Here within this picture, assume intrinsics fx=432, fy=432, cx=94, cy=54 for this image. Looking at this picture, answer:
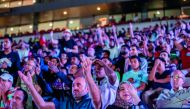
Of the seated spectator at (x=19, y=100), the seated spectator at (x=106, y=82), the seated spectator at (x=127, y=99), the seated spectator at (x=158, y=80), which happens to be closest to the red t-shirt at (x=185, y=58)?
the seated spectator at (x=158, y=80)

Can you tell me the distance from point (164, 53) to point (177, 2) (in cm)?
2348

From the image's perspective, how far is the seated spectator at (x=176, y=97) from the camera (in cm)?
589

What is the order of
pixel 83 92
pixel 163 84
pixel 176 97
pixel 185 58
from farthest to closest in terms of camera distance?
→ 1. pixel 185 58
2. pixel 163 84
3. pixel 83 92
4. pixel 176 97

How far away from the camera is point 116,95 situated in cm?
660

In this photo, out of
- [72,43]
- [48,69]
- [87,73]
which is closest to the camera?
[87,73]

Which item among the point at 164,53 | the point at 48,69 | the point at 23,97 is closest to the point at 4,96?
the point at 23,97

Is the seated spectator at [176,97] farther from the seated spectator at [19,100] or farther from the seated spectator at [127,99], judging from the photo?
the seated spectator at [19,100]

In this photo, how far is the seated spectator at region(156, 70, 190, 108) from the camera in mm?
5891

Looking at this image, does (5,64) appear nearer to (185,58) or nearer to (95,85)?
(185,58)

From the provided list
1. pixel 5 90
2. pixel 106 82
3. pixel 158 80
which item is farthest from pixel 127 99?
pixel 158 80

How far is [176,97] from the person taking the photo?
6293mm

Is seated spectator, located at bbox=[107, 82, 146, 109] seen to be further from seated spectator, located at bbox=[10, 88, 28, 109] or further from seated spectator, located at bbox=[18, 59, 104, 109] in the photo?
seated spectator, located at bbox=[10, 88, 28, 109]

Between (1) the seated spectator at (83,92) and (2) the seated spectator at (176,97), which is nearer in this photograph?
(2) the seated spectator at (176,97)

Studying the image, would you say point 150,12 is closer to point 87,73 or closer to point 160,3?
point 160,3
